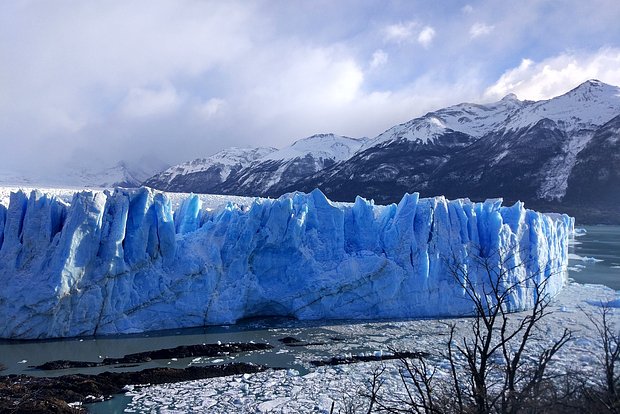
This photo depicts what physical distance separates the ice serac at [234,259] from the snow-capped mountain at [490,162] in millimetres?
62508

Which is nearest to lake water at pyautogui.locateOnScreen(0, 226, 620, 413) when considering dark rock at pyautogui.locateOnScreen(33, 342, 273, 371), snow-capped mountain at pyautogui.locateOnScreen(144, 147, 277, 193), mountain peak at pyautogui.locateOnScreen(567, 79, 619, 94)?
dark rock at pyautogui.locateOnScreen(33, 342, 273, 371)

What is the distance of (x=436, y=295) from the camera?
1705cm

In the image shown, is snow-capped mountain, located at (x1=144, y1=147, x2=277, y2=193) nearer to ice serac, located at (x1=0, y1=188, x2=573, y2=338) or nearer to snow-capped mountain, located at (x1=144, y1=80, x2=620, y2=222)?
snow-capped mountain, located at (x1=144, y1=80, x2=620, y2=222)

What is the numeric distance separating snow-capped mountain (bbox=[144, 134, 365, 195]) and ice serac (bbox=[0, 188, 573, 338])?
89.2 metres

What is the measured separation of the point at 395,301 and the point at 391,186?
7702 centimetres

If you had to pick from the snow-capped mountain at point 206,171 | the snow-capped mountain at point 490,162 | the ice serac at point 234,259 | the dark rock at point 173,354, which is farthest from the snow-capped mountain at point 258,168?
the dark rock at point 173,354

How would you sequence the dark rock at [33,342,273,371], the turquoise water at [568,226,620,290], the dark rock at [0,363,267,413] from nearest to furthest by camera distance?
the dark rock at [0,363,267,413], the dark rock at [33,342,273,371], the turquoise water at [568,226,620,290]

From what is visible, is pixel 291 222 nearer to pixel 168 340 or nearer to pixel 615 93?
pixel 168 340

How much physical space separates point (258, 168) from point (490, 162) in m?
66.0

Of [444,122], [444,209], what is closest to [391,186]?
[444,122]

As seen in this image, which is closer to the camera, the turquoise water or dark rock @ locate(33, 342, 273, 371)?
dark rock @ locate(33, 342, 273, 371)

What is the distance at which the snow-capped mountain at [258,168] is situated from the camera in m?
124

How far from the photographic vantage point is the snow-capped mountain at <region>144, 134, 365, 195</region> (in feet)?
406

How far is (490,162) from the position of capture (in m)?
91.4
